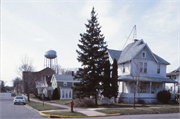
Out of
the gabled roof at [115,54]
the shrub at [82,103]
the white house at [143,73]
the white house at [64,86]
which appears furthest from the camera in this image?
the white house at [64,86]

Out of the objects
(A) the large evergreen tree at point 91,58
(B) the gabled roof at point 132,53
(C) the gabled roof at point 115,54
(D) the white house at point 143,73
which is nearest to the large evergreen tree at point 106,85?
(A) the large evergreen tree at point 91,58

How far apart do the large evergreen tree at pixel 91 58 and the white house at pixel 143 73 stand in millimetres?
5229

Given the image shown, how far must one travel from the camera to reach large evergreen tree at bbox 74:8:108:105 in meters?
21.0

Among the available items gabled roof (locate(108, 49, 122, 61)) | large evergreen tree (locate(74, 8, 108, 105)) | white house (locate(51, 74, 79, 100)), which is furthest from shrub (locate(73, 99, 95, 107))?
white house (locate(51, 74, 79, 100))

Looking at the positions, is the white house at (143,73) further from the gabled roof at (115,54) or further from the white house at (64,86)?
the white house at (64,86)

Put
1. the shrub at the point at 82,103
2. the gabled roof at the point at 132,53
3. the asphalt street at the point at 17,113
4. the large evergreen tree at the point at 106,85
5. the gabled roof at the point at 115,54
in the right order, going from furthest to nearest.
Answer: the gabled roof at the point at 115,54 < the gabled roof at the point at 132,53 < the large evergreen tree at the point at 106,85 < the shrub at the point at 82,103 < the asphalt street at the point at 17,113

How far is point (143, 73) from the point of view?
26500 millimetres

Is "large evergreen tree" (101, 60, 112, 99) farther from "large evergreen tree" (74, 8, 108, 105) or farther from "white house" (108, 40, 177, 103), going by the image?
"white house" (108, 40, 177, 103)

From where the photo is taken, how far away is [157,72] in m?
28.6

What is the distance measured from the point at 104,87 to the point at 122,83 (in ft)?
24.9

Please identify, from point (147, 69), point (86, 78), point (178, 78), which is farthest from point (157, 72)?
point (86, 78)

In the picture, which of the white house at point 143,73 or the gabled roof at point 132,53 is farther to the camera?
the gabled roof at point 132,53

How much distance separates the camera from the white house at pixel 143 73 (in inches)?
995

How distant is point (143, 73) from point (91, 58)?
32.8ft
